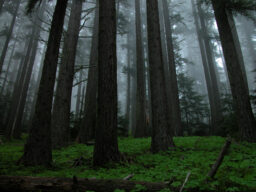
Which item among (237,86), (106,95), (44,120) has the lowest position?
(44,120)

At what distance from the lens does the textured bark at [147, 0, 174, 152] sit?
20.0ft

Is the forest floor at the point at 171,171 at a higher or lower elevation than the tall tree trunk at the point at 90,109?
lower

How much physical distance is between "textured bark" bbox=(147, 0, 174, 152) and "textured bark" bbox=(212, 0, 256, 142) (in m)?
3.24

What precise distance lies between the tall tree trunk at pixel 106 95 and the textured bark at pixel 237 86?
220 inches

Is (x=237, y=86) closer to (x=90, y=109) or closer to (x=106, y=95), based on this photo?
(x=106, y=95)

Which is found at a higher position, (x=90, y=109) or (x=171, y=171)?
(x=90, y=109)

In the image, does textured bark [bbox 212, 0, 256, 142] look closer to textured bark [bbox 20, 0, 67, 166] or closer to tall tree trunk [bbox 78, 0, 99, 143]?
tall tree trunk [bbox 78, 0, 99, 143]

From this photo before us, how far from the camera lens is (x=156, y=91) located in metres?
6.39

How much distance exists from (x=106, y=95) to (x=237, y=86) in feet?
19.6

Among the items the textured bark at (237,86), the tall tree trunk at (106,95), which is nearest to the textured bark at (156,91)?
the tall tree trunk at (106,95)

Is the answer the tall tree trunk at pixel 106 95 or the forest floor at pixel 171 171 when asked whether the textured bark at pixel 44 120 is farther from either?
the tall tree trunk at pixel 106 95

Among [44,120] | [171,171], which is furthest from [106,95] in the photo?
[171,171]

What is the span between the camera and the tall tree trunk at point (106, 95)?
4.52 meters

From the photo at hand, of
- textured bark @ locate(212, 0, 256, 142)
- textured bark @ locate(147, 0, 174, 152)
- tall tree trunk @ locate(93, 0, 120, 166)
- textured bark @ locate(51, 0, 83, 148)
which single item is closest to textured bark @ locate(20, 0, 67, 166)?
tall tree trunk @ locate(93, 0, 120, 166)
